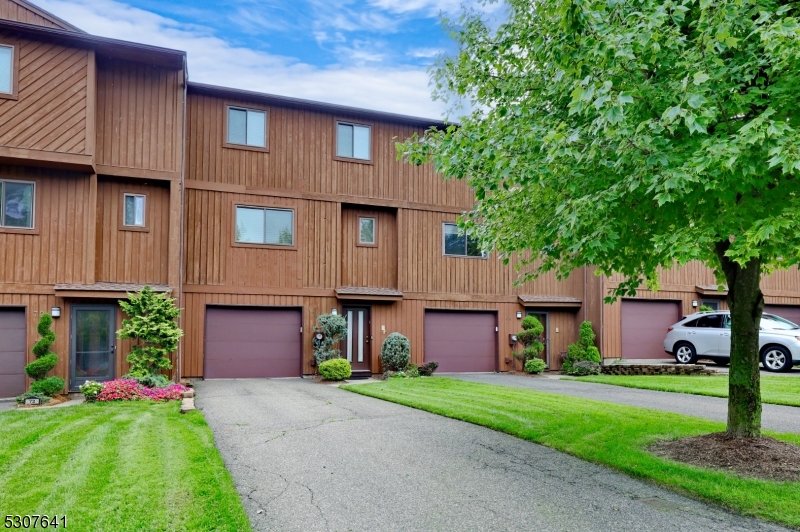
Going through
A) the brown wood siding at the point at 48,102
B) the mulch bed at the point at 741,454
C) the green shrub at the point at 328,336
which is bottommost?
the mulch bed at the point at 741,454

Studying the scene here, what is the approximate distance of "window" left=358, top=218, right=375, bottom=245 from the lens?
1633 cm

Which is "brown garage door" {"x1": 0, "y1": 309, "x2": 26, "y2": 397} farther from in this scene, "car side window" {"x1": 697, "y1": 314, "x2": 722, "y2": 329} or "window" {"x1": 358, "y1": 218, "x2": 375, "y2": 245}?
"car side window" {"x1": 697, "y1": 314, "x2": 722, "y2": 329}

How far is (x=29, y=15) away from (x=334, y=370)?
10.9 m

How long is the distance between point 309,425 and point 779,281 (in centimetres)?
1997

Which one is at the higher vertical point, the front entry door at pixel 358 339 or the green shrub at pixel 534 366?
the front entry door at pixel 358 339

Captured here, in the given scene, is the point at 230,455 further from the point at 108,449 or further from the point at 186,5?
the point at 186,5

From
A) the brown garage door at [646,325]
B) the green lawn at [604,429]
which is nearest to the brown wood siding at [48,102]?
the green lawn at [604,429]

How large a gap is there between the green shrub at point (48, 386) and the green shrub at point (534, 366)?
38.6 feet

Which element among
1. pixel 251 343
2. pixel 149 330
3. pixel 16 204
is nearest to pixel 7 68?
pixel 16 204

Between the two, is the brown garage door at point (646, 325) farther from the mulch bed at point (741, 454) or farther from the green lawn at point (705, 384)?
the mulch bed at point (741, 454)

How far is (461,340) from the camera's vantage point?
17.2 m

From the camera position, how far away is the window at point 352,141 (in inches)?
629

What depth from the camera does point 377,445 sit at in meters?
7.09

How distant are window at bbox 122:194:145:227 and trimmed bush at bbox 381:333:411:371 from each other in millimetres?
6771
